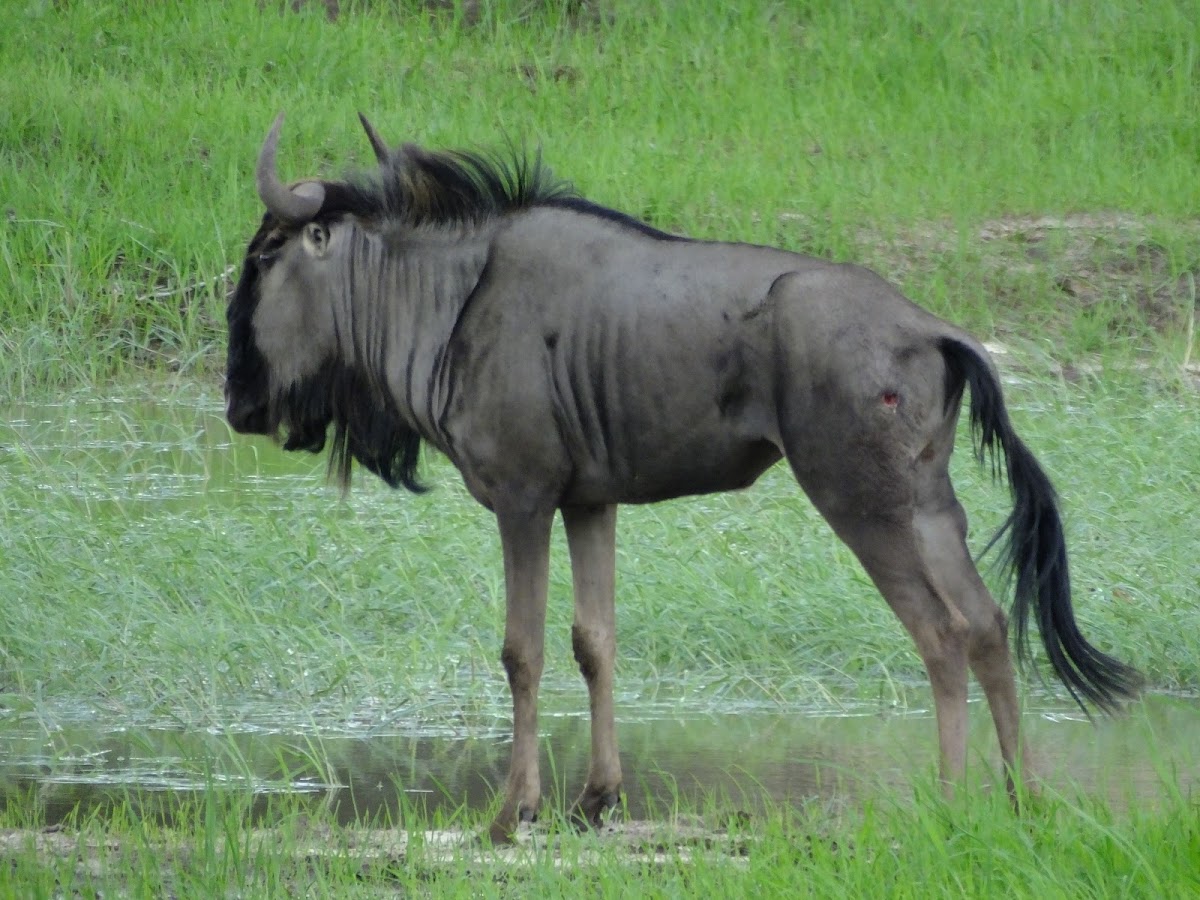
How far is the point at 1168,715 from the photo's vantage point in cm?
619

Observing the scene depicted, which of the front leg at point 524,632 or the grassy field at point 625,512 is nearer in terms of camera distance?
the grassy field at point 625,512

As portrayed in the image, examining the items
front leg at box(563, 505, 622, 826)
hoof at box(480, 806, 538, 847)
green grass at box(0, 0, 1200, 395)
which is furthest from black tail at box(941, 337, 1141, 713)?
green grass at box(0, 0, 1200, 395)

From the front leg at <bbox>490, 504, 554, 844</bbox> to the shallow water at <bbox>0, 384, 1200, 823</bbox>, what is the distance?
0.66 feet

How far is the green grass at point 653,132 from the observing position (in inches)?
491

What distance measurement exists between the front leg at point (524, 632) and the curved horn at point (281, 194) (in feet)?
3.39

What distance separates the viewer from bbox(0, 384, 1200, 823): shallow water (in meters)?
5.48

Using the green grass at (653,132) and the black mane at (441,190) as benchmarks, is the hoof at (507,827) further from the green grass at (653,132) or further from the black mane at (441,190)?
the green grass at (653,132)

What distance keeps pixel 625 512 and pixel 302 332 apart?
9.37ft

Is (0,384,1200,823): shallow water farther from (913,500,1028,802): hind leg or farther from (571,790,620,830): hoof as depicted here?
(913,500,1028,802): hind leg

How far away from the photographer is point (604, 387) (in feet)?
16.8

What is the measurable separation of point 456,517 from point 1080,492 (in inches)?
99.9

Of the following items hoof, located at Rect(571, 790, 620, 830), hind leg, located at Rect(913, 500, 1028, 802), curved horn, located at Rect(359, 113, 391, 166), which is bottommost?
hoof, located at Rect(571, 790, 620, 830)

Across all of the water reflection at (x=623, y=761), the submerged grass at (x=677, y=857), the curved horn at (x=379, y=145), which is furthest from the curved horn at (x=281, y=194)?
the submerged grass at (x=677, y=857)

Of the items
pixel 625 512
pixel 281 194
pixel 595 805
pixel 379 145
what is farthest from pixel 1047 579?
pixel 625 512
